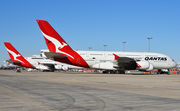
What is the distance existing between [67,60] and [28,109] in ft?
116

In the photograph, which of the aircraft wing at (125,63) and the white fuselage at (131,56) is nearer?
the aircraft wing at (125,63)

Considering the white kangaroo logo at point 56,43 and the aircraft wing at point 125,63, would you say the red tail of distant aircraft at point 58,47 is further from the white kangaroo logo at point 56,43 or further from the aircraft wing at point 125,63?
the aircraft wing at point 125,63

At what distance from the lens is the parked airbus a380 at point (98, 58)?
138 ft

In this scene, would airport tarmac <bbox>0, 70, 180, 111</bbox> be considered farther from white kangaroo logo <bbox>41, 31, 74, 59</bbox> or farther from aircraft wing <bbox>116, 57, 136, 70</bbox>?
aircraft wing <bbox>116, 57, 136, 70</bbox>

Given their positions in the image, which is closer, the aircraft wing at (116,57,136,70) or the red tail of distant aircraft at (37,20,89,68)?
the red tail of distant aircraft at (37,20,89,68)

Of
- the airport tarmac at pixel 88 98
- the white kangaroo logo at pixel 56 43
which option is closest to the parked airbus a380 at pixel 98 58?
the white kangaroo logo at pixel 56 43

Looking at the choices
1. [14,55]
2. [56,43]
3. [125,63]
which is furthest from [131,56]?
[14,55]

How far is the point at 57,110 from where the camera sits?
7594 mm

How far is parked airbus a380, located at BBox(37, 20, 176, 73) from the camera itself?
138 ft

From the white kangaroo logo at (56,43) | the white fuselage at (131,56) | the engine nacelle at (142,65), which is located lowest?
the engine nacelle at (142,65)

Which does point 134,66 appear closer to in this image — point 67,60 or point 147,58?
point 147,58

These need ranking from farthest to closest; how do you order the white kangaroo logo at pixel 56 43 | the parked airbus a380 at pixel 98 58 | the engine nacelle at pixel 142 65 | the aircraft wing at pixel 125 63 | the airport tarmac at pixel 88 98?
the engine nacelle at pixel 142 65 < the aircraft wing at pixel 125 63 < the white kangaroo logo at pixel 56 43 < the parked airbus a380 at pixel 98 58 < the airport tarmac at pixel 88 98

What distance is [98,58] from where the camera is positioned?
46.0 m

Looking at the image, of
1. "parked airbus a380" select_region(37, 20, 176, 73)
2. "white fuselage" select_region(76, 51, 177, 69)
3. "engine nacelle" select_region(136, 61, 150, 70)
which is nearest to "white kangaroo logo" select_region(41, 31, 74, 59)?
"parked airbus a380" select_region(37, 20, 176, 73)
